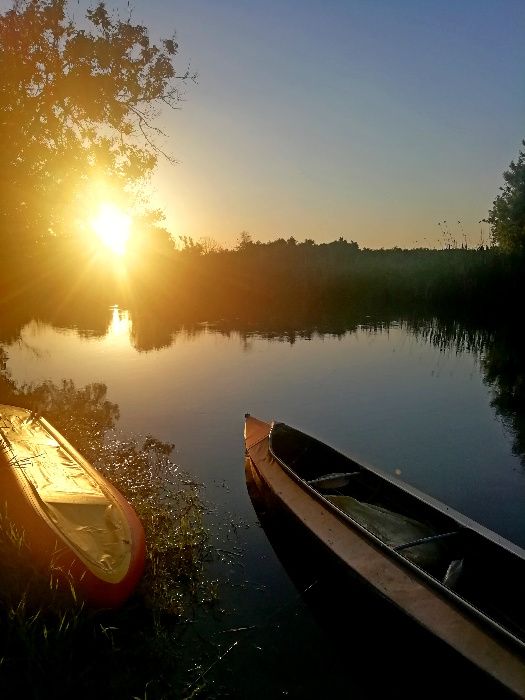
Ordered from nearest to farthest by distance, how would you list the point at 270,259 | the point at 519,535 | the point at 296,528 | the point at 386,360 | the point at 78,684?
the point at 78,684
the point at 296,528
the point at 519,535
the point at 386,360
the point at 270,259

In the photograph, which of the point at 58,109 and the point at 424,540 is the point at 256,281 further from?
the point at 424,540

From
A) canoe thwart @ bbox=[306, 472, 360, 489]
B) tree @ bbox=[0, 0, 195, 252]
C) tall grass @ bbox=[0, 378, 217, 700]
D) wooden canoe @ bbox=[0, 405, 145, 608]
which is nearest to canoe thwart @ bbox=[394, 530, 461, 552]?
canoe thwart @ bbox=[306, 472, 360, 489]

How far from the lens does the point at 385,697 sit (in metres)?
3.85

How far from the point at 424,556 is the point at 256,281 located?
31.1 meters

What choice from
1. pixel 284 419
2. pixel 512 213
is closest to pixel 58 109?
pixel 284 419

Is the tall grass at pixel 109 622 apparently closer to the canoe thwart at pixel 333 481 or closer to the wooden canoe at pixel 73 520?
the wooden canoe at pixel 73 520

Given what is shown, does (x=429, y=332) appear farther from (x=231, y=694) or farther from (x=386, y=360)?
(x=231, y=694)

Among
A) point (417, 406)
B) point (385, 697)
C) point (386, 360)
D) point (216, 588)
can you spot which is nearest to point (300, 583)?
point (216, 588)

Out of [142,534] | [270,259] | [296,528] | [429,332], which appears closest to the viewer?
[142,534]

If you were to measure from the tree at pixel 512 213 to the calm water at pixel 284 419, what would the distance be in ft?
44.1

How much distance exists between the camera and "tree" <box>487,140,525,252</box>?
29.8 m

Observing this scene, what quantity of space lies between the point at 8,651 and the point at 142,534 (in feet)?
5.10

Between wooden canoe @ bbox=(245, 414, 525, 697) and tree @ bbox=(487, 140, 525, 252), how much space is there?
26283mm

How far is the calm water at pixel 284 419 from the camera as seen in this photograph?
4.42 meters
